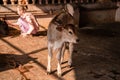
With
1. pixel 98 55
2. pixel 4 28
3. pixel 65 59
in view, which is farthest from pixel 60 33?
pixel 4 28

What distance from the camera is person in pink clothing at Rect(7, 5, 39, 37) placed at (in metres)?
9.41

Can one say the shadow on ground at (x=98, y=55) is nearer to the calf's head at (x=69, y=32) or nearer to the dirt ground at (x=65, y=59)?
the dirt ground at (x=65, y=59)

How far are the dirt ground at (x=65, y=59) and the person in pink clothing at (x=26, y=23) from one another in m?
0.23

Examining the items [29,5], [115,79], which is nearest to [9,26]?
[29,5]

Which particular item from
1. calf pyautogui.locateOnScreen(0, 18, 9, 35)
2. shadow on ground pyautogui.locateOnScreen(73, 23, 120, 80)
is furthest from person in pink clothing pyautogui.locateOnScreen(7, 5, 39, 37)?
shadow on ground pyautogui.locateOnScreen(73, 23, 120, 80)

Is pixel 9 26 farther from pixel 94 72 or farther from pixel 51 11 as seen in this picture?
pixel 94 72

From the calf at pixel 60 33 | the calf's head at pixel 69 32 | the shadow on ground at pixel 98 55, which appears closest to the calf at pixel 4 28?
the shadow on ground at pixel 98 55

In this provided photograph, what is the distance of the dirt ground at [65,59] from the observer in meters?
6.18

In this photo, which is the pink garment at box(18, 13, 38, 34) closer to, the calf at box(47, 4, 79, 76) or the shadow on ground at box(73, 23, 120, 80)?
the shadow on ground at box(73, 23, 120, 80)

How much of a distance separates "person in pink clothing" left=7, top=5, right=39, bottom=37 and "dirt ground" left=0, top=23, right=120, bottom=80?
0.23m

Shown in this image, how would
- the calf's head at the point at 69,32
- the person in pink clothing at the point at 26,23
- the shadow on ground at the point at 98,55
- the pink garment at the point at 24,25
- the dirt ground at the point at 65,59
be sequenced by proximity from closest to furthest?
the calf's head at the point at 69,32
the dirt ground at the point at 65,59
the shadow on ground at the point at 98,55
the person in pink clothing at the point at 26,23
the pink garment at the point at 24,25

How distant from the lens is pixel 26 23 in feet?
31.3

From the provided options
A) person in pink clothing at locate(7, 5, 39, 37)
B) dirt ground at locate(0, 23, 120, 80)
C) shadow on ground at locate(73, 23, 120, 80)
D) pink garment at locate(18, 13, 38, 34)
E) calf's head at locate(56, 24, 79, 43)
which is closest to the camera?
calf's head at locate(56, 24, 79, 43)

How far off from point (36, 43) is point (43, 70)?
8.19ft
